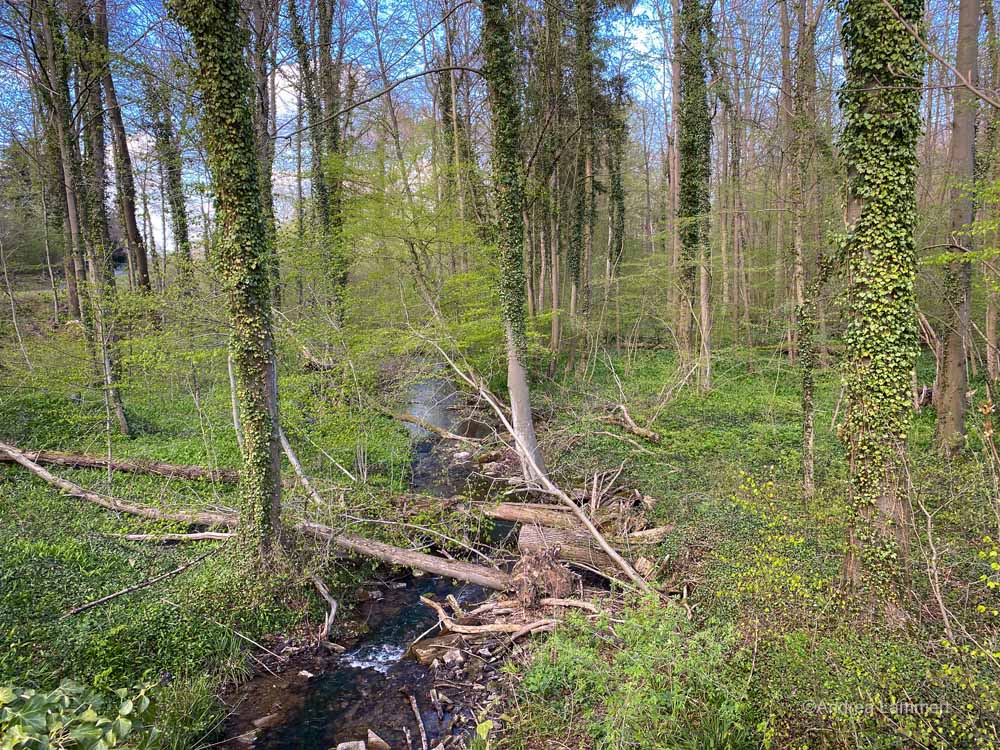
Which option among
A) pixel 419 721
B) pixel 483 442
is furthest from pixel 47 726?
pixel 483 442

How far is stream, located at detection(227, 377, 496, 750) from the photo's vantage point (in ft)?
15.6

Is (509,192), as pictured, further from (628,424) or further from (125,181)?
(125,181)

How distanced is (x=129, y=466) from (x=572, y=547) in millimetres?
8063

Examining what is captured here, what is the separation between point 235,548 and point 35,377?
24.9ft

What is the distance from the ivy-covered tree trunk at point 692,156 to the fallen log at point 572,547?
7063 millimetres

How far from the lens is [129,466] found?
9461 mm

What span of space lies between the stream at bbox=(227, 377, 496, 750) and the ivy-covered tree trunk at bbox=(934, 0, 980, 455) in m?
8.19

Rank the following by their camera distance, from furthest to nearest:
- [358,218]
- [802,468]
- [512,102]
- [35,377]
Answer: [358,218]
[35,377]
[512,102]
[802,468]

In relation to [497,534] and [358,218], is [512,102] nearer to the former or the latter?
[358,218]

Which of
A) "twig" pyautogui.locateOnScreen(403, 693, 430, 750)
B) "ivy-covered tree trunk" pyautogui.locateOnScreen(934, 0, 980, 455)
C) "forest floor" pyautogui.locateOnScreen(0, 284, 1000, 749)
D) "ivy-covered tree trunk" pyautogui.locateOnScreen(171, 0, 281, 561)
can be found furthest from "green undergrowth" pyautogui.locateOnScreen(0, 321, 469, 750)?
"ivy-covered tree trunk" pyautogui.locateOnScreen(934, 0, 980, 455)

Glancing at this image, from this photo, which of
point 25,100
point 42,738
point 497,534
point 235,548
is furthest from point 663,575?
point 25,100

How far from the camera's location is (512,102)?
360 inches

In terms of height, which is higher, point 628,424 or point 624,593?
point 628,424

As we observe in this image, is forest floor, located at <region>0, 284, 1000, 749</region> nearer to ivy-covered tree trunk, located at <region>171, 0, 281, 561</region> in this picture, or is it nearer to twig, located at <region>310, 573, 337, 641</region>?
twig, located at <region>310, 573, 337, 641</region>
